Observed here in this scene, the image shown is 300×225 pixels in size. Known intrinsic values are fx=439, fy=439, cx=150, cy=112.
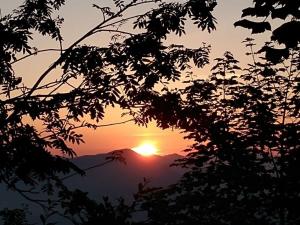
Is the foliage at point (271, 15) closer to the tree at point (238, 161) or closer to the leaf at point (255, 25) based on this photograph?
the leaf at point (255, 25)

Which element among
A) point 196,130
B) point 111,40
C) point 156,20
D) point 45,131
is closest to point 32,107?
point 45,131

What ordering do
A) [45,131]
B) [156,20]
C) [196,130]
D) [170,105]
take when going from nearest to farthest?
[45,131], [156,20], [170,105], [196,130]

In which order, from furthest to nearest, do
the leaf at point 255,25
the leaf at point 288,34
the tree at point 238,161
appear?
the tree at point 238,161 → the leaf at point 255,25 → the leaf at point 288,34

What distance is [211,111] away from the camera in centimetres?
1576

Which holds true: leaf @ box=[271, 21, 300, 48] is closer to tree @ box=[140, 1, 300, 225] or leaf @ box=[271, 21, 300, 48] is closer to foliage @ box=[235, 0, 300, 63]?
foliage @ box=[235, 0, 300, 63]

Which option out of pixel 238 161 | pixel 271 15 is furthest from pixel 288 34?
pixel 238 161

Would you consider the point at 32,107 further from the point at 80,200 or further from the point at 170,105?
the point at 170,105

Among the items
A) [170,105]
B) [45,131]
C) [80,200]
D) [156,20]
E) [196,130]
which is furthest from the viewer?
[196,130]

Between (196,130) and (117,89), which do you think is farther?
(196,130)

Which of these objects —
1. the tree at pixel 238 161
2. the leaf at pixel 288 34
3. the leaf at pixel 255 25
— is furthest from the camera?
the tree at pixel 238 161

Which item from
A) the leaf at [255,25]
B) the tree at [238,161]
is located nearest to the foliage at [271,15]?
the leaf at [255,25]

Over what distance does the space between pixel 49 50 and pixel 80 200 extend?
296 cm

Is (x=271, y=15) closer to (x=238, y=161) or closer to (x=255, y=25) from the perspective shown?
Answer: (x=255, y=25)

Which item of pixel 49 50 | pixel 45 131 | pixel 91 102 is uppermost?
pixel 49 50
